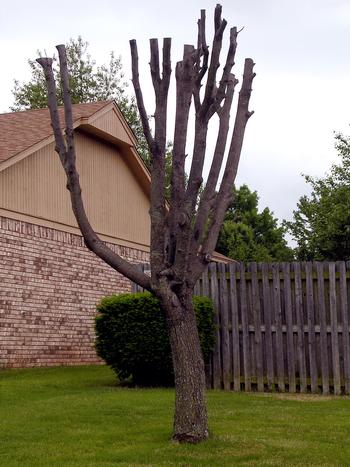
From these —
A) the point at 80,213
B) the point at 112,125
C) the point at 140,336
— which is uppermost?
the point at 112,125

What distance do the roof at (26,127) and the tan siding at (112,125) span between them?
274 millimetres

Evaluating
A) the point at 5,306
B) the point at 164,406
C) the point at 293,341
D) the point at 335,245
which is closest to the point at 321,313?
the point at 293,341

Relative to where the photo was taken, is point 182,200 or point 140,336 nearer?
point 182,200

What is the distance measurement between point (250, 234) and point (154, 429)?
1362 inches

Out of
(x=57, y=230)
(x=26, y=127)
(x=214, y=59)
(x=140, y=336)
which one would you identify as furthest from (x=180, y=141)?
(x=26, y=127)

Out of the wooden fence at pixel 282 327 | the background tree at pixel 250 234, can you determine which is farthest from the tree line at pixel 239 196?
the wooden fence at pixel 282 327

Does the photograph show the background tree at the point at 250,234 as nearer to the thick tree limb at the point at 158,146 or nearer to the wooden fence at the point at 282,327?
the wooden fence at the point at 282,327

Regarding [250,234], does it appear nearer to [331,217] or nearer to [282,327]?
[331,217]

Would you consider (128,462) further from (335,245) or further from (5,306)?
(335,245)

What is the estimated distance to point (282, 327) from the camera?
12.5 metres

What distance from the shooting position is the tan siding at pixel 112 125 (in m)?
20.2

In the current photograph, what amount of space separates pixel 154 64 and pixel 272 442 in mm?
3793

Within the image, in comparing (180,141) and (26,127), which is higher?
(26,127)

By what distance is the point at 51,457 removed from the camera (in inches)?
283
